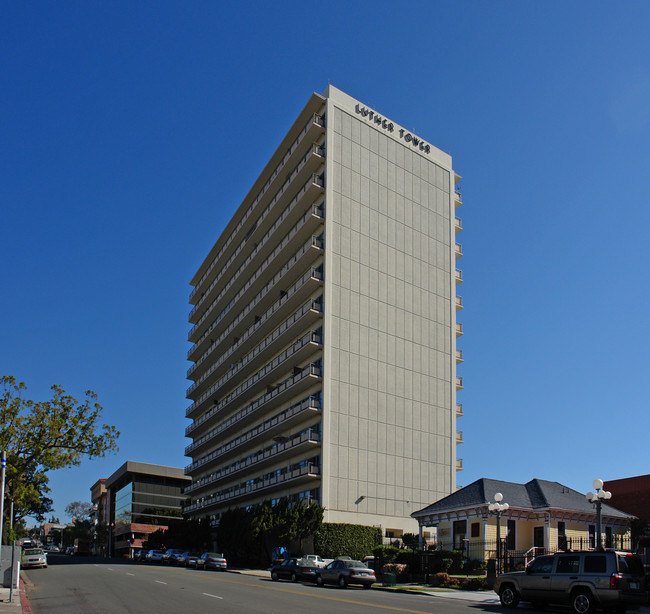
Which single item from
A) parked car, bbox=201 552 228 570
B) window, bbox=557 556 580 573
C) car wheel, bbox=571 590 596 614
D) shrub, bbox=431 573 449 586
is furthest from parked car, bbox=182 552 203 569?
car wheel, bbox=571 590 596 614

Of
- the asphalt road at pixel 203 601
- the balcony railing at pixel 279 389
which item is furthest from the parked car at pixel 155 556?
the asphalt road at pixel 203 601

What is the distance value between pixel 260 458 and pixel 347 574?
3541 centimetres

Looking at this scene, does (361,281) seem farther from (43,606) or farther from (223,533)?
(43,606)

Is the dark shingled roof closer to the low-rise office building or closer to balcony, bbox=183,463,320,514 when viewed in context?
balcony, bbox=183,463,320,514

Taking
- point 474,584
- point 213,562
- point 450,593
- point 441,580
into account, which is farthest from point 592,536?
point 213,562

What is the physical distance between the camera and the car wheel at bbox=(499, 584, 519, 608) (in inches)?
906

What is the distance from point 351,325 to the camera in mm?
59656

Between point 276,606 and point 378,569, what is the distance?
20786mm

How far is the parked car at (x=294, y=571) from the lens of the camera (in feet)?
119

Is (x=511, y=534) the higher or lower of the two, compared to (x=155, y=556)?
higher

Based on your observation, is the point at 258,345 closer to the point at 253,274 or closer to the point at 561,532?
the point at 253,274

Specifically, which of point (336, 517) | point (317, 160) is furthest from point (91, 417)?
point (317, 160)

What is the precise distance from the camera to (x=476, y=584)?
31609 millimetres

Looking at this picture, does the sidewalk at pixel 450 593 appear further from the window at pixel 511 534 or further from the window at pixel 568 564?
the window at pixel 511 534
